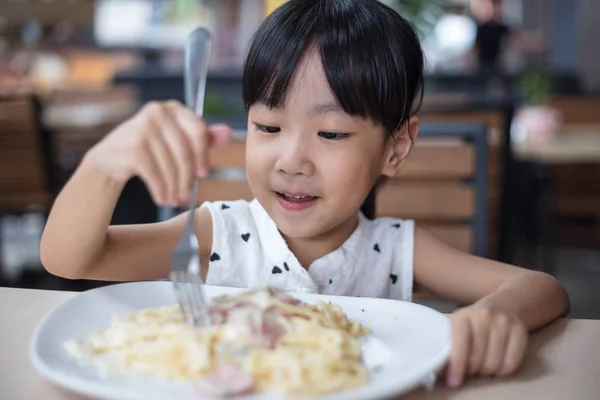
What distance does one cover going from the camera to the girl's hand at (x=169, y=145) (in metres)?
0.66

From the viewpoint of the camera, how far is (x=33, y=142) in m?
3.42

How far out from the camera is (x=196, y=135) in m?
0.66

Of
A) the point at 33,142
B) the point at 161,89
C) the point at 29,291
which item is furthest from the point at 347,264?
the point at 161,89

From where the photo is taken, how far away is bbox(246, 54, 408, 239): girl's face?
103 cm

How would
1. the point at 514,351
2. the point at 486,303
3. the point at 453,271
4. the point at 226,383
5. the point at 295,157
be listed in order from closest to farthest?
the point at 226,383, the point at 514,351, the point at 486,303, the point at 295,157, the point at 453,271

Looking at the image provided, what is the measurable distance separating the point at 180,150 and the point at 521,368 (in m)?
0.40

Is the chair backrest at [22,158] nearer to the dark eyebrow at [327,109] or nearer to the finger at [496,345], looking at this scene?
the dark eyebrow at [327,109]

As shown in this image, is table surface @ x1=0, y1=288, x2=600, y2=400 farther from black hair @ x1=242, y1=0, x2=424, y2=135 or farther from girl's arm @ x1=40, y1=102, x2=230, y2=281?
black hair @ x1=242, y1=0, x2=424, y2=135

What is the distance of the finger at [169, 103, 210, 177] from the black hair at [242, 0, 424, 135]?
389 mm

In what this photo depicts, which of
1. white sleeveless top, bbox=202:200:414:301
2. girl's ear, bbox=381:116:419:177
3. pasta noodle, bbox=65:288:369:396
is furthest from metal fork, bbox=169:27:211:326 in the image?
girl's ear, bbox=381:116:419:177

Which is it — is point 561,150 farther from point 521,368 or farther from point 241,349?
point 241,349

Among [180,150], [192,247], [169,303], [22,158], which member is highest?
[180,150]

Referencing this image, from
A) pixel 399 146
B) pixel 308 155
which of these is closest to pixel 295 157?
pixel 308 155

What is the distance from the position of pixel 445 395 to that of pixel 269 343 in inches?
6.5
